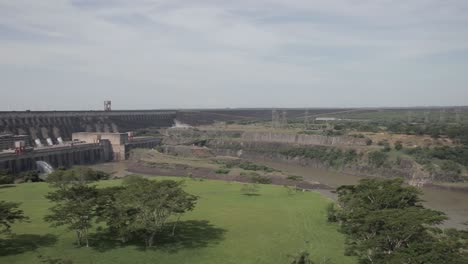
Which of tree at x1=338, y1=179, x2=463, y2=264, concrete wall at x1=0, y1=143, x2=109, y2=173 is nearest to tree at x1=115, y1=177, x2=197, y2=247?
tree at x1=338, y1=179, x2=463, y2=264

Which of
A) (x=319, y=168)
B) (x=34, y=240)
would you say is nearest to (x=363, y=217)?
(x=34, y=240)

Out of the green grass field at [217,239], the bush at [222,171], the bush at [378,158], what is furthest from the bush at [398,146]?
the green grass field at [217,239]

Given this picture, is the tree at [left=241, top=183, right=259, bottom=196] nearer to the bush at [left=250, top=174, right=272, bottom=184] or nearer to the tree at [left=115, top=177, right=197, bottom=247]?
the bush at [left=250, top=174, right=272, bottom=184]

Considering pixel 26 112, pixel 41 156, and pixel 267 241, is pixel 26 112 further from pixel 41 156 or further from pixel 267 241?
pixel 267 241

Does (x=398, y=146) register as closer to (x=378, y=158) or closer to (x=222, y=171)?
(x=378, y=158)

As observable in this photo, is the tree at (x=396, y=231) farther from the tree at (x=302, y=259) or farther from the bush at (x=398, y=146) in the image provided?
the bush at (x=398, y=146)
